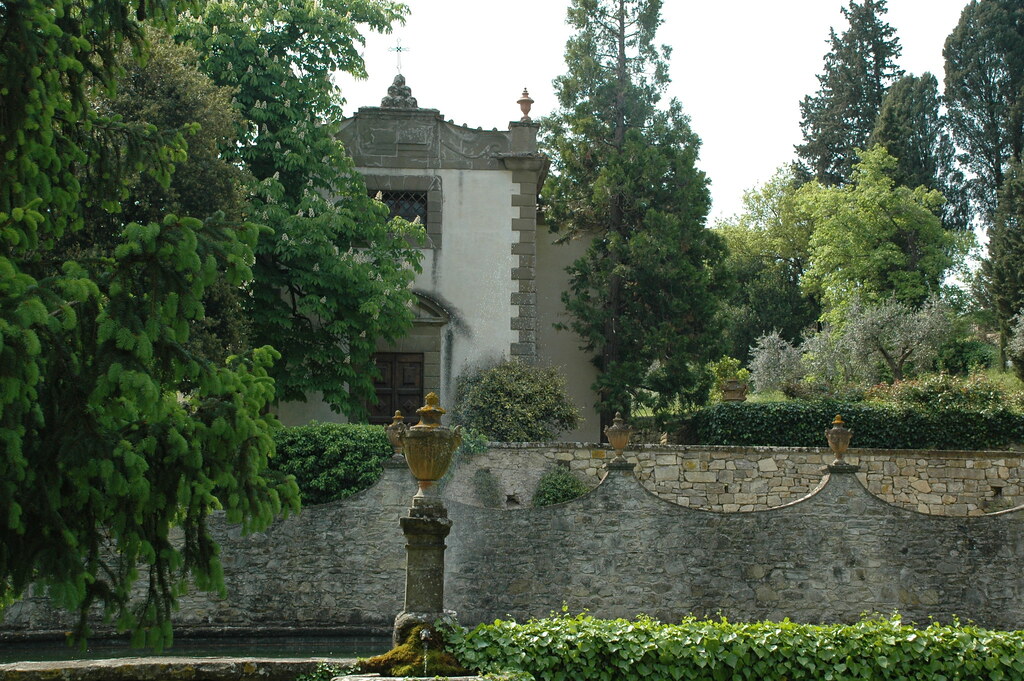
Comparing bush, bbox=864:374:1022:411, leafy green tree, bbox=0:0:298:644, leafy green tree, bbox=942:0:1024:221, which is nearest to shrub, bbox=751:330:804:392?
bush, bbox=864:374:1022:411

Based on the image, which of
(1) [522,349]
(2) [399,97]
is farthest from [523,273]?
(2) [399,97]

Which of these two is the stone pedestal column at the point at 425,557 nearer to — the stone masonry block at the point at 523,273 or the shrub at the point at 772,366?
the stone masonry block at the point at 523,273

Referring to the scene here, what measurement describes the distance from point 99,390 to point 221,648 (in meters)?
8.13

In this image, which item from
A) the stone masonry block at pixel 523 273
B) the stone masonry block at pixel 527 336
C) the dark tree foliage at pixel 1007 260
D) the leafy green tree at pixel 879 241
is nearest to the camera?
the stone masonry block at pixel 527 336

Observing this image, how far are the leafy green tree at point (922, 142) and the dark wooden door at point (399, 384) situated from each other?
73.8 feet

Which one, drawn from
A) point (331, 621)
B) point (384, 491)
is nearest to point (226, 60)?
point (384, 491)

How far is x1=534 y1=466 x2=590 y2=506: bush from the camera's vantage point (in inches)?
637

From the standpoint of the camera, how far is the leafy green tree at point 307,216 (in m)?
18.2

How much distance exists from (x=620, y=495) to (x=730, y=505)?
10.5 ft

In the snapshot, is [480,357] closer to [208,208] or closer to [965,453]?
[208,208]

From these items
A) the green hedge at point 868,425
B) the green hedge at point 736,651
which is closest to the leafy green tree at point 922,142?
the green hedge at point 868,425

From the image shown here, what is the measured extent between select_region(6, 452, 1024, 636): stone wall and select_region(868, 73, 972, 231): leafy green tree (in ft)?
81.4

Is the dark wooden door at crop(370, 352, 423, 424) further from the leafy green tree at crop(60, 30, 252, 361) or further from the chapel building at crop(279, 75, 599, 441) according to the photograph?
the leafy green tree at crop(60, 30, 252, 361)

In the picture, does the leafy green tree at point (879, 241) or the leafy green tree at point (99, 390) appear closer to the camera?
the leafy green tree at point (99, 390)
